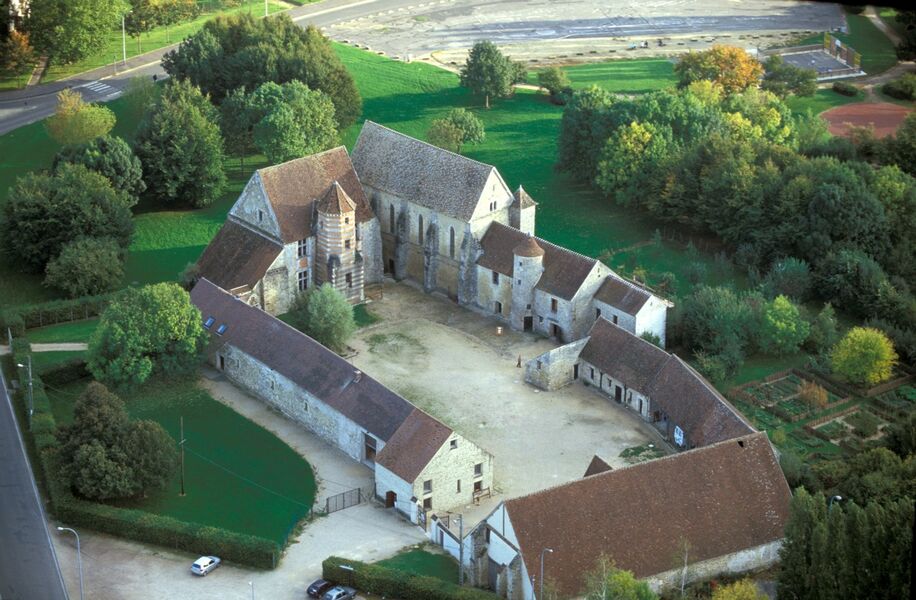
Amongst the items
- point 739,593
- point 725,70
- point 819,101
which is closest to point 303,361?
point 739,593

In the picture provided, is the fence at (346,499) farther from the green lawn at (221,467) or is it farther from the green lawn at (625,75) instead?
the green lawn at (625,75)

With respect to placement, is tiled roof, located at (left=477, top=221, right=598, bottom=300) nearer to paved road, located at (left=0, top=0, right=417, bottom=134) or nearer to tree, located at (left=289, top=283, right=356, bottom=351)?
tree, located at (left=289, top=283, right=356, bottom=351)

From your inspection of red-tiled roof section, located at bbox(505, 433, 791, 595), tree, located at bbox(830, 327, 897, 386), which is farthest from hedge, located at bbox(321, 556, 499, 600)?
tree, located at bbox(830, 327, 897, 386)

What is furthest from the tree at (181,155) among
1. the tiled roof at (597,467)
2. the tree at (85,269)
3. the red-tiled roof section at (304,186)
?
the tiled roof at (597,467)

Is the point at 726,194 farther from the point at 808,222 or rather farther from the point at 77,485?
the point at 77,485

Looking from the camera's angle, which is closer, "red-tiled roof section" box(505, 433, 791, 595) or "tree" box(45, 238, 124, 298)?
"red-tiled roof section" box(505, 433, 791, 595)
